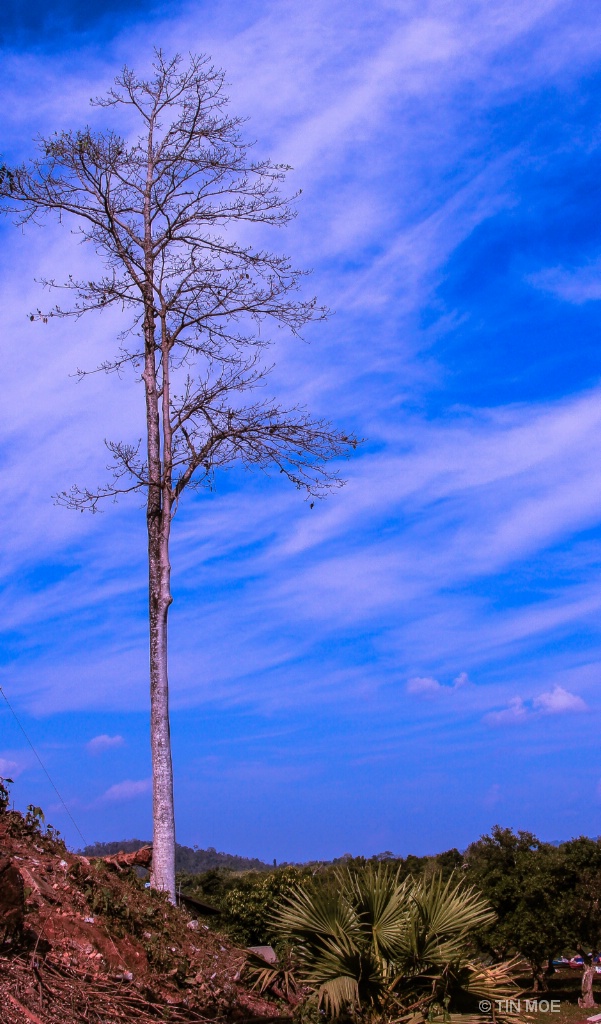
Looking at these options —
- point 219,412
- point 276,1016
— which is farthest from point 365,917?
point 219,412

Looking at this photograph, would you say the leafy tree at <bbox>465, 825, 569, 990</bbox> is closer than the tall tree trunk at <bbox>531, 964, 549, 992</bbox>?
Yes

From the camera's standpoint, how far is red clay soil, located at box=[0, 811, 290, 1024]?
650 centimetres

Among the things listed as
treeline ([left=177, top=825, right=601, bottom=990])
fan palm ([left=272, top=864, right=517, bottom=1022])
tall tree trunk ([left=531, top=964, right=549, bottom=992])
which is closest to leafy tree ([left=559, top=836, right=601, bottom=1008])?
treeline ([left=177, top=825, right=601, bottom=990])

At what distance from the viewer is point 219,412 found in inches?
617

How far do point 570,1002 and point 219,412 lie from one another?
116 feet

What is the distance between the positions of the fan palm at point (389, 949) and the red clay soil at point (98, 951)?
841 millimetres

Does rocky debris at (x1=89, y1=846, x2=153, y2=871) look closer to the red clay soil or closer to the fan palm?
the red clay soil

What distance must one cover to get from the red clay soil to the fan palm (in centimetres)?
84

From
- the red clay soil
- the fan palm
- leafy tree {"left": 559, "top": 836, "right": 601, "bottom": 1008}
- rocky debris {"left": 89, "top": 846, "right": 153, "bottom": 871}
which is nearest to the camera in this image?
the red clay soil

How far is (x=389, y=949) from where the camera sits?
836 cm

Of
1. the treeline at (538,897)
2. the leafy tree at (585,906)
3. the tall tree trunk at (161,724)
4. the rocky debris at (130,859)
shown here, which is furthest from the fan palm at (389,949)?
the leafy tree at (585,906)

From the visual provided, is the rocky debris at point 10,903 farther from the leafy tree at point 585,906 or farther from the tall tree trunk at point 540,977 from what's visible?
the tall tree trunk at point 540,977

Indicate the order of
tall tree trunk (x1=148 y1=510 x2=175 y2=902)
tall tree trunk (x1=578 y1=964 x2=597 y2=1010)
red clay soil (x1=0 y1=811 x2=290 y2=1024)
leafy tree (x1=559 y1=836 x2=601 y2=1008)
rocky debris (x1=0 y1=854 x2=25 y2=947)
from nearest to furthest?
rocky debris (x1=0 y1=854 x2=25 y2=947) → red clay soil (x1=0 y1=811 x2=290 y2=1024) → tall tree trunk (x1=148 y1=510 x2=175 y2=902) → leafy tree (x1=559 y1=836 x2=601 y2=1008) → tall tree trunk (x1=578 y1=964 x2=597 y2=1010)

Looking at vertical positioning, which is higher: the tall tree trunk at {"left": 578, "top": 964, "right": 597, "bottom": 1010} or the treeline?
the treeline
